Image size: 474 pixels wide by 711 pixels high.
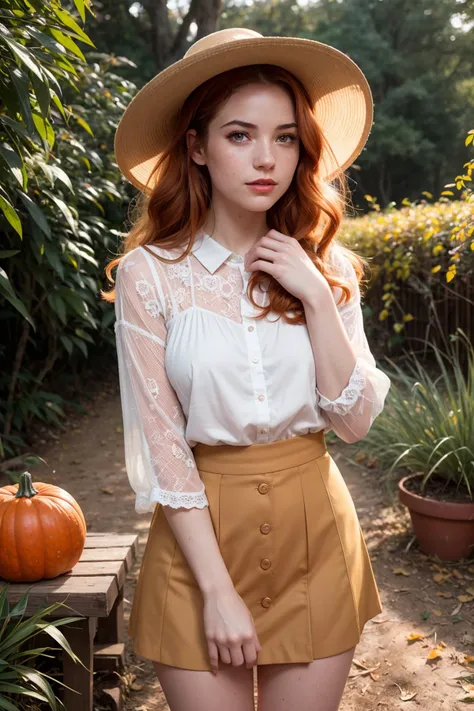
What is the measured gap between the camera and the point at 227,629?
1619mm

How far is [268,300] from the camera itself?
1.79m

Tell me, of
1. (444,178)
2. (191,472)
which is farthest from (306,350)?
(444,178)

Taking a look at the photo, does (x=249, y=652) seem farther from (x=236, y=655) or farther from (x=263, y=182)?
(x=263, y=182)

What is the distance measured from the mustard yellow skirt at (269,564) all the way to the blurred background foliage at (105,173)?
3.58 feet

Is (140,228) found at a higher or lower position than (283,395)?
higher

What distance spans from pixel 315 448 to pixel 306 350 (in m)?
0.25

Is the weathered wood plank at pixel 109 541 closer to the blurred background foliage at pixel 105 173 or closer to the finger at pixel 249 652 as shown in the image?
the blurred background foliage at pixel 105 173

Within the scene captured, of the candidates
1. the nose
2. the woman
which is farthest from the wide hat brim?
the nose

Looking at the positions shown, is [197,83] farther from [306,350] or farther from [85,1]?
[85,1]

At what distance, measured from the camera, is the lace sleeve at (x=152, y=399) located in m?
1.68

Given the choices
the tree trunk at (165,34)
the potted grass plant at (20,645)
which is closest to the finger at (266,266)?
the potted grass plant at (20,645)

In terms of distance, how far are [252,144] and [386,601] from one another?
2.67m

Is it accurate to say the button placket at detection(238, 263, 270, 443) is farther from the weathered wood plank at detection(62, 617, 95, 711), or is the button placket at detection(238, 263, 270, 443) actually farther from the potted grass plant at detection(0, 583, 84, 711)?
the weathered wood plank at detection(62, 617, 95, 711)

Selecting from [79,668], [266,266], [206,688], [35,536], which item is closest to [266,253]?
[266,266]
